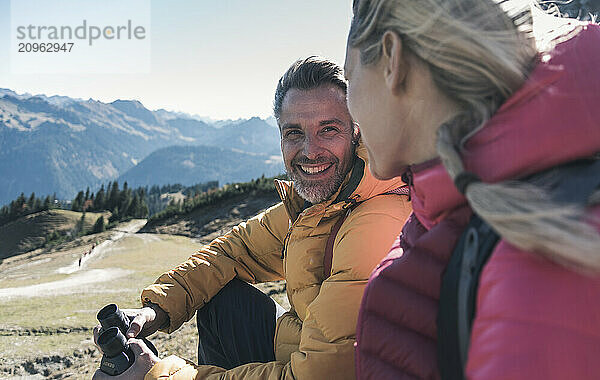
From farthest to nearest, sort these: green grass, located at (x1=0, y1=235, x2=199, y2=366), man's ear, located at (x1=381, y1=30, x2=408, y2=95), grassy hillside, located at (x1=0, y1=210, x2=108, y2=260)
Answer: grassy hillside, located at (x1=0, y1=210, x2=108, y2=260)
green grass, located at (x1=0, y1=235, x2=199, y2=366)
man's ear, located at (x1=381, y1=30, x2=408, y2=95)

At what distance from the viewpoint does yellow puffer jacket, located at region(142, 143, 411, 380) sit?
2.16 metres

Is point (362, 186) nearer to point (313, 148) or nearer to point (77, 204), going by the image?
point (313, 148)

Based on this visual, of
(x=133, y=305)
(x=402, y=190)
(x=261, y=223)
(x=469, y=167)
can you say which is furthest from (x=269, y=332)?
(x=133, y=305)

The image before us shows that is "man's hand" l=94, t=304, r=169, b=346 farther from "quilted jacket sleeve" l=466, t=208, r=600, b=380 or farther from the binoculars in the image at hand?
"quilted jacket sleeve" l=466, t=208, r=600, b=380

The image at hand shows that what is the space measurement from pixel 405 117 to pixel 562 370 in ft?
2.77

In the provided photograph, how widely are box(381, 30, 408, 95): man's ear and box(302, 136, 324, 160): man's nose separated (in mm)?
1662

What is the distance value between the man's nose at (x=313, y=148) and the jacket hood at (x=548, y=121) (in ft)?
6.35

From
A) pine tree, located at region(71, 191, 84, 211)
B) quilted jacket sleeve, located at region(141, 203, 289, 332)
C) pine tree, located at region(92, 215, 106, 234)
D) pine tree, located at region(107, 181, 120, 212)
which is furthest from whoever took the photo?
pine tree, located at region(107, 181, 120, 212)

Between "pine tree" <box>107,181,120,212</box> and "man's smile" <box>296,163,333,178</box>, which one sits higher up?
"man's smile" <box>296,163,333,178</box>

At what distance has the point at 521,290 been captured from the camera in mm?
922

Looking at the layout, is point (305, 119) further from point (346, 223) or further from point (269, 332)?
point (269, 332)

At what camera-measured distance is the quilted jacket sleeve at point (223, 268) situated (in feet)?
11.4

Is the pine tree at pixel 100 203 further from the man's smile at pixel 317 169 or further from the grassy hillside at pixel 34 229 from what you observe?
the man's smile at pixel 317 169

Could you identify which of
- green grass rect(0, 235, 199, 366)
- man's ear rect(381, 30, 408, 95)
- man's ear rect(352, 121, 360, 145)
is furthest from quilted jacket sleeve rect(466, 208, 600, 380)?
green grass rect(0, 235, 199, 366)
